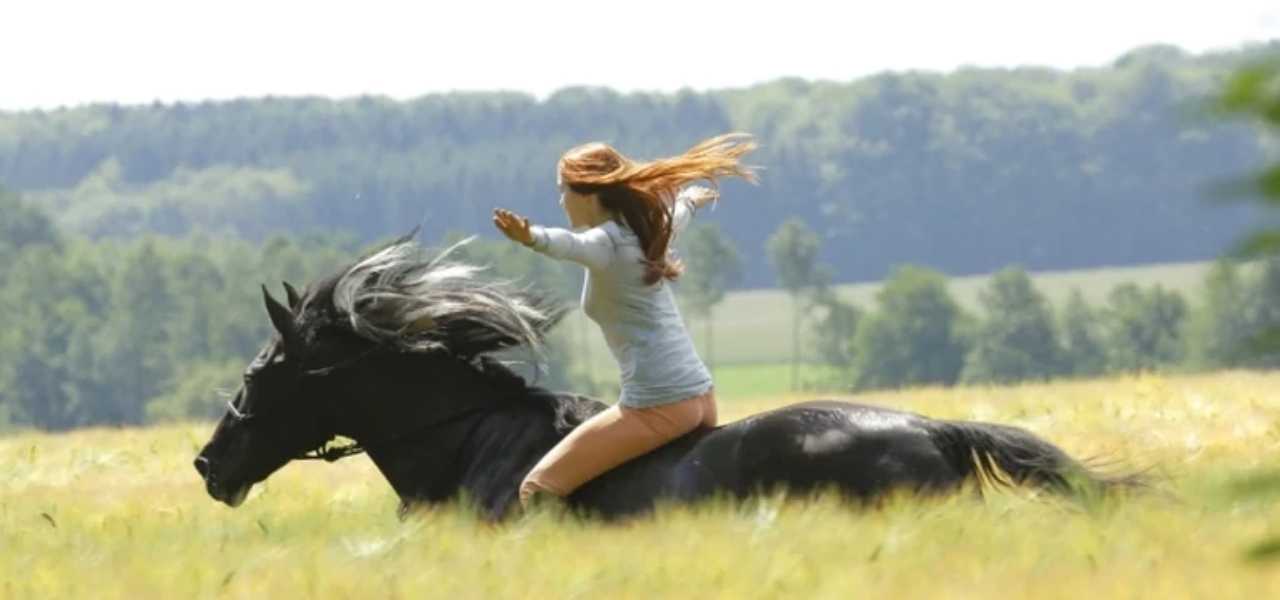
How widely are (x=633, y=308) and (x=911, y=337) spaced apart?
165121mm

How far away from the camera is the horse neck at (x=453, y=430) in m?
11.2

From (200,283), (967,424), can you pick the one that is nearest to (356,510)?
(967,424)

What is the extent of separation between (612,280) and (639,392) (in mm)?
458

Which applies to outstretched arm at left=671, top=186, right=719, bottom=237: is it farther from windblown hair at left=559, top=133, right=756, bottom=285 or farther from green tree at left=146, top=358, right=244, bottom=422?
green tree at left=146, top=358, right=244, bottom=422

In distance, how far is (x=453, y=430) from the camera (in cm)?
1157

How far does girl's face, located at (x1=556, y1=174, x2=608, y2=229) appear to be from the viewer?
403 inches

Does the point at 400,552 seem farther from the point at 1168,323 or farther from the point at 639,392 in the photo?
the point at 1168,323

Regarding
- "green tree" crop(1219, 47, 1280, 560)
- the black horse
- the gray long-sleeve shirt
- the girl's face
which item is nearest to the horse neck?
the black horse

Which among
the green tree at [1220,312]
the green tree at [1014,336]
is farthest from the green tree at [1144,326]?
the green tree at [1220,312]

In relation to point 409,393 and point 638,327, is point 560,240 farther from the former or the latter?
point 409,393

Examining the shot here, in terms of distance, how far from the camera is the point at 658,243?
1016 cm

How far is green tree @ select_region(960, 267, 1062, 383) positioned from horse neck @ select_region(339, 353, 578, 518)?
148m

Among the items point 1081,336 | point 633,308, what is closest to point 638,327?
point 633,308

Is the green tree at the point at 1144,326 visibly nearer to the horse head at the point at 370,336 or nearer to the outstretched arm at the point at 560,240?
the horse head at the point at 370,336
